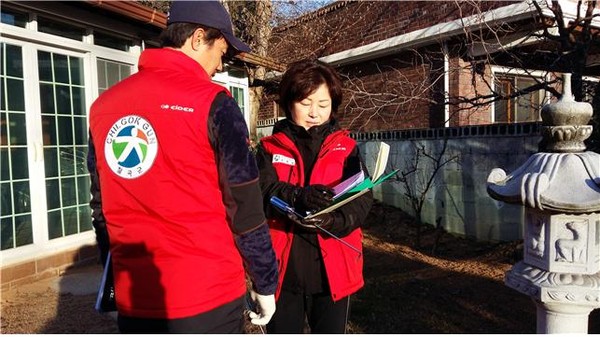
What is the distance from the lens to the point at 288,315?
7.00ft

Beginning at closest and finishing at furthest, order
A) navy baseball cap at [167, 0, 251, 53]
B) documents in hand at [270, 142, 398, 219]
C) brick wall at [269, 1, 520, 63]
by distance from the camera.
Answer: navy baseball cap at [167, 0, 251, 53] < documents in hand at [270, 142, 398, 219] < brick wall at [269, 1, 520, 63]

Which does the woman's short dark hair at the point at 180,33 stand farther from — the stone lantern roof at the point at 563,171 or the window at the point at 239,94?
the window at the point at 239,94

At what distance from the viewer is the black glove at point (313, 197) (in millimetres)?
1925

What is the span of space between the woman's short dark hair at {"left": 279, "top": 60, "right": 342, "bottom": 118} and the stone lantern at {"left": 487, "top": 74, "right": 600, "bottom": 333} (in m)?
0.89

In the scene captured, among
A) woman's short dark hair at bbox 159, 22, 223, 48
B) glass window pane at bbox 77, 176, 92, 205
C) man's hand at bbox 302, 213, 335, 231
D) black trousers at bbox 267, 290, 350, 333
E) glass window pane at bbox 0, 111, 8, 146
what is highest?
woman's short dark hair at bbox 159, 22, 223, 48

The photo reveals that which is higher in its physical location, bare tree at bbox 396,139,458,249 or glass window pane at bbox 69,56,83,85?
glass window pane at bbox 69,56,83,85

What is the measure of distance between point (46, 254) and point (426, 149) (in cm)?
537

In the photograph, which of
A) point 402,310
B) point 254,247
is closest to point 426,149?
point 402,310

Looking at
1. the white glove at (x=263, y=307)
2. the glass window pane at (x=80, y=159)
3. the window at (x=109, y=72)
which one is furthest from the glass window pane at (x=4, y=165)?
the white glove at (x=263, y=307)

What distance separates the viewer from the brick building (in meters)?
6.25

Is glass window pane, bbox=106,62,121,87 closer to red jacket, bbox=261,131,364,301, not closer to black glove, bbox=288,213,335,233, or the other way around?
red jacket, bbox=261,131,364,301

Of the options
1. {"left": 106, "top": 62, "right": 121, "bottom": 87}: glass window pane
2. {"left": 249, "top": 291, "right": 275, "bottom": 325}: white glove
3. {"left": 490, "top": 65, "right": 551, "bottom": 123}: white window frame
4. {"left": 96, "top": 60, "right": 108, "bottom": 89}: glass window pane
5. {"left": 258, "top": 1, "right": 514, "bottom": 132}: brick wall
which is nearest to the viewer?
{"left": 249, "top": 291, "right": 275, "bottom": 325}: white glove

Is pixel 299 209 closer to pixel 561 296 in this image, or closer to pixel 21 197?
pixel 561 296

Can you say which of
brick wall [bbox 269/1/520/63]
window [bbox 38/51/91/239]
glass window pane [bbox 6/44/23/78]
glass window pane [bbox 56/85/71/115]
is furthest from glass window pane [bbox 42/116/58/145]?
brick wall [bbox 269/1/520/63]
